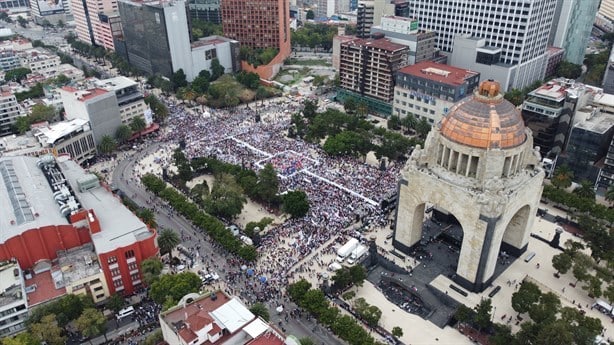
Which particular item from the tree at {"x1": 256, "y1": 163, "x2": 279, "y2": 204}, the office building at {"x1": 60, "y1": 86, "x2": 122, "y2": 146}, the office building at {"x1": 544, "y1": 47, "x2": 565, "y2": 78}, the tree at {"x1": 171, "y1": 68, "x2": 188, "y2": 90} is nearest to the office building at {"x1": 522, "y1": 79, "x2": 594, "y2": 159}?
the office building at {"x1": 544, "y1": 47, "x2": 565, "y2": 78}

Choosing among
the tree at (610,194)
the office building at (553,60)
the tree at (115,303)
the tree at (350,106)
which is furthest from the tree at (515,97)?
the tree at (115,303)

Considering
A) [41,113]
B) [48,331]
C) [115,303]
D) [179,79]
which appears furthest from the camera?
[179,79]

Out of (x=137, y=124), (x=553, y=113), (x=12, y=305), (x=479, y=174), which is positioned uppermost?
(x=479, y=174)

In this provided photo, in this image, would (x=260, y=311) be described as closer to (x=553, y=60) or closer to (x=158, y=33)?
(x=158, y=33)

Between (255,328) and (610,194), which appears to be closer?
(255,328)

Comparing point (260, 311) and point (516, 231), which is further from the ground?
point (516, 231)

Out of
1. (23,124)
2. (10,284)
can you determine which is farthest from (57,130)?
(10,284)

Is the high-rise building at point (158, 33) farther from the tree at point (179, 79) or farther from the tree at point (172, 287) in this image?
the tree at point (172, 287)
